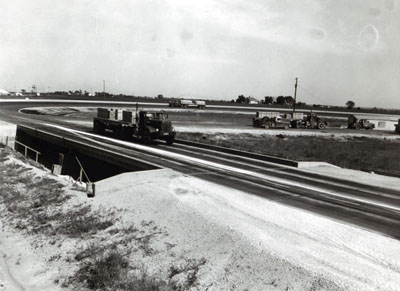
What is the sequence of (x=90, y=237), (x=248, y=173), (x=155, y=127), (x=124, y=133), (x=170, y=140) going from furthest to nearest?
(x=124, y=133), (x=170, y=140), (x=155, y=127), (x=248, y=173), (x=90, y=237)

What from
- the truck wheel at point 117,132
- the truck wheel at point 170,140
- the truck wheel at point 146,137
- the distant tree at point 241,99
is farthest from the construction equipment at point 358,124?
the distant tree at point 241,99

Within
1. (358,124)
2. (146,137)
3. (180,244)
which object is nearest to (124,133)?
(146,137)

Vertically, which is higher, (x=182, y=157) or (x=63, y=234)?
→ (x=182, y=157)

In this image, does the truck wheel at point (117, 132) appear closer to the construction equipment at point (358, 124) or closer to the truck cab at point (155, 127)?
the truck cab at point (155, 127)

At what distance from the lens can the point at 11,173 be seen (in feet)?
74.4

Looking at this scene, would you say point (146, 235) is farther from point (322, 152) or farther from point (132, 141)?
point (322, 152)

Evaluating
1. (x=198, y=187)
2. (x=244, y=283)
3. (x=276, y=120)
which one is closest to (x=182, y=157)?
(x=198, y=187)

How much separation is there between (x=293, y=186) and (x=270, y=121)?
128 feet

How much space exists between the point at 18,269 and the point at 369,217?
11.7 metres

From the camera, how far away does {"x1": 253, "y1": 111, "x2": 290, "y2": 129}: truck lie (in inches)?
2121

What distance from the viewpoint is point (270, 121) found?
54.3 meters

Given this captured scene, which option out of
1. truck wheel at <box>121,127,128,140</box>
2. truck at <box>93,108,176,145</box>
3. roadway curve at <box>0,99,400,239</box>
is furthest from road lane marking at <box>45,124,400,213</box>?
truck wheel at <box>121,127,128,140</box>

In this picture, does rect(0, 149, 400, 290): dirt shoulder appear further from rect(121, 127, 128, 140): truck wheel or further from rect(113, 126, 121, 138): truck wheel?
rect(113, 126, 121, 138): truck wheel

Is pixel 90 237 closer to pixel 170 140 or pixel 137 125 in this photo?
pixel 170 140
